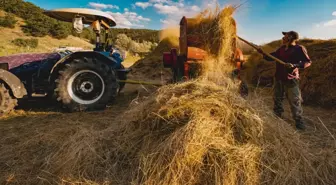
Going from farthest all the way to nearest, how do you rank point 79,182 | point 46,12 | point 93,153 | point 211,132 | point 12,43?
point 12,43, point 46,12, point 93,153, point 211,132, point 79,182

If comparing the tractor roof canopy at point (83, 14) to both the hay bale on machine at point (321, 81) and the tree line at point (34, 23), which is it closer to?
the hay bale on machine at point (321, 81)

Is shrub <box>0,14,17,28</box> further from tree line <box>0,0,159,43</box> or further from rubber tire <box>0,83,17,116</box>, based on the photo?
rubber tire <box>0,83,17,116</box>

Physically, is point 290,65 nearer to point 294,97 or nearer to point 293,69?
point 293,69

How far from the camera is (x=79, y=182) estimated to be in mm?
2471

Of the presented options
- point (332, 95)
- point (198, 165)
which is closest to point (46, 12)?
point (198, 165)

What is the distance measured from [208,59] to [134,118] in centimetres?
226

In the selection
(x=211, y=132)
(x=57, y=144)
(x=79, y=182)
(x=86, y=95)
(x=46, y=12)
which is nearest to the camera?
(x=79, y=182)

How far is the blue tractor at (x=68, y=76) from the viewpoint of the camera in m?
5.00

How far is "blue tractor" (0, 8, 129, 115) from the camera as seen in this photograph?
197 inches

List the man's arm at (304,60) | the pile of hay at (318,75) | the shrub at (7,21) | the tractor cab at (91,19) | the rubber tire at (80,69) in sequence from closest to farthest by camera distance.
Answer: the man's arm at (304,60) → the rubber tire at (80,69) → the tractor cab at (91,19) → the pile of hay at (318,75) → the shrub at (7,21)

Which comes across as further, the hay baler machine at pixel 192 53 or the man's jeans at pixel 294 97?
the hay baler machine at pixel 192 53

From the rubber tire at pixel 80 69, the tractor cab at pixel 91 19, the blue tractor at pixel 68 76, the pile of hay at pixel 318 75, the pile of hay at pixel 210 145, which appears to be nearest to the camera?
the pile of hay at pixel 210 145

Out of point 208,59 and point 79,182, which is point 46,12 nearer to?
point 208,59

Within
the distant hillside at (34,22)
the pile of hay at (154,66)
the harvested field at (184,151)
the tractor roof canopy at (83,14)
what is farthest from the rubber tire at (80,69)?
the distant hillside at (34,22)
